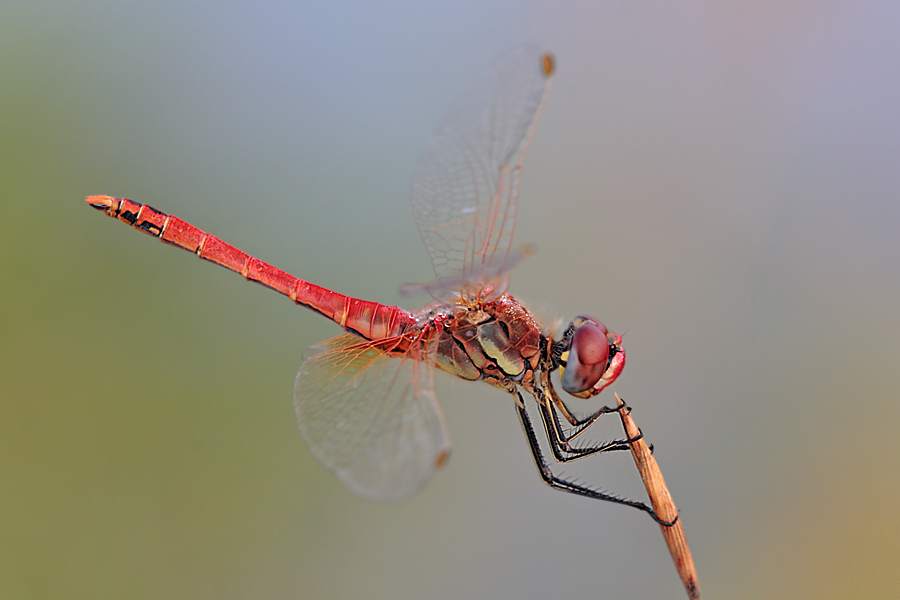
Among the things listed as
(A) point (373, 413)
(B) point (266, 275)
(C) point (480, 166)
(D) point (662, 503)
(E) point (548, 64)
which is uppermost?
(E) point (548, 64)

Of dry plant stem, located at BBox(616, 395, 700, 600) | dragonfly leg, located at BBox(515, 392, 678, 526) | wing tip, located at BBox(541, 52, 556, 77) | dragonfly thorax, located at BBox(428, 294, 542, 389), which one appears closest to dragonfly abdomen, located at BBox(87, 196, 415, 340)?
dragonfly thorax, located at BBox(428, 294, 542, 389)

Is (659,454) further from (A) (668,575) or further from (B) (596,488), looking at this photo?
(B) (596,488)

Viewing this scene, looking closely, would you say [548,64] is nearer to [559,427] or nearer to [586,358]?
[586,358]

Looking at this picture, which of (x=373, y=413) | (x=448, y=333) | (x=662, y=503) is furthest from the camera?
(x=448, y=333)

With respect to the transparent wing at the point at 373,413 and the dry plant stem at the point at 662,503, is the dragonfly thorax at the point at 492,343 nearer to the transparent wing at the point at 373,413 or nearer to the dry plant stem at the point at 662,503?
the transparent wing at the point at 373,413

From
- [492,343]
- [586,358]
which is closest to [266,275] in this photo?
[492,343]

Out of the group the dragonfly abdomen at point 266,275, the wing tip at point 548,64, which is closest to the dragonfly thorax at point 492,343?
the dragonfly abdomen at point 266,275

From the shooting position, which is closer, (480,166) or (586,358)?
(586,358)
